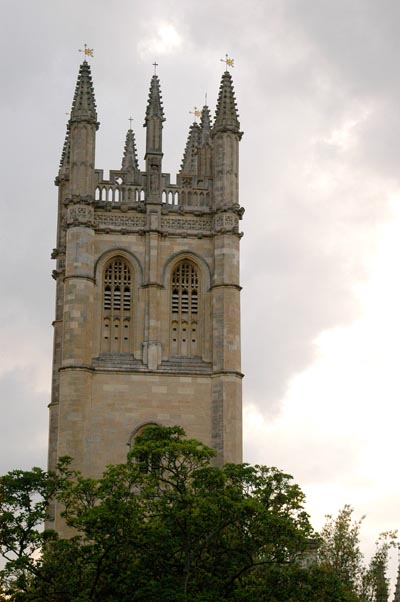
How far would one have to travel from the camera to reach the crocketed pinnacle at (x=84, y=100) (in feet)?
214

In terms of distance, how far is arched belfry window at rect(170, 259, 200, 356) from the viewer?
63438 millimetres

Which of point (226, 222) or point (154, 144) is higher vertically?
point (154, 144)

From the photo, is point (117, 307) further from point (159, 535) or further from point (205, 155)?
point (159, 535)

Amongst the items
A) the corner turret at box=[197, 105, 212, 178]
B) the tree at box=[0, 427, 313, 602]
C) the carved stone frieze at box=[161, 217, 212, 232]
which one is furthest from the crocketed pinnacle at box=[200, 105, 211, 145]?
the tree at box=[0, 427, 313, 602]

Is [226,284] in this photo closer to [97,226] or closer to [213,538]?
[97,226]

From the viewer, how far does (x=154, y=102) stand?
218 feet

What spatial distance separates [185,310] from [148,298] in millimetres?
1966

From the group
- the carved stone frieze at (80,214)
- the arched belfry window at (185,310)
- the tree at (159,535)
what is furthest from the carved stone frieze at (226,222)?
the tree at (159,535)

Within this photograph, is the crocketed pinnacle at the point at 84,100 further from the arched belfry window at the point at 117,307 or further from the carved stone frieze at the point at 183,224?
the arched belfry window at the point at 117,307

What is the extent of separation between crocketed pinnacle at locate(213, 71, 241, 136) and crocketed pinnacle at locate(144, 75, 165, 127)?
2.79 meters

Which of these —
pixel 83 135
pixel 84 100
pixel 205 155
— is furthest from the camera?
pixel 205 155

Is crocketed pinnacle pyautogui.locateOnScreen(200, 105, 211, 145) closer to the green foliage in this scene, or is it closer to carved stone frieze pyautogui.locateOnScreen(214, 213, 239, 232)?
carved stone frieze pyautogui.locateOnScreen(214, 213, 239, 232)

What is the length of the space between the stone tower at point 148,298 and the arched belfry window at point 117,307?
5cm

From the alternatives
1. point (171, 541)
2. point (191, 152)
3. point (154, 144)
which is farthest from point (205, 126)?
point (171, 541)
